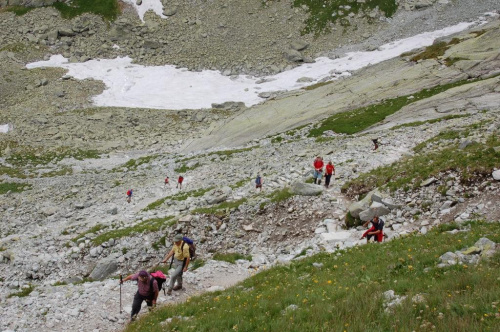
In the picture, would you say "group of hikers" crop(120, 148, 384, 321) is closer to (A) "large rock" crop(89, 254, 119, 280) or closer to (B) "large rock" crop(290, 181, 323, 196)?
(B) "large rock" crop(290, 181, 323, 196)

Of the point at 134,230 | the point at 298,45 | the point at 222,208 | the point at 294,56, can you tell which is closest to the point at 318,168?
the point at 222,208

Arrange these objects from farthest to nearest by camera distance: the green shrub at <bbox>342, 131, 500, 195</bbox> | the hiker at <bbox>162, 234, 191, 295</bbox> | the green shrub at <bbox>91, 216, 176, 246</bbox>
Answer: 1. the green shrub at <bbox>91, 216, 176, 246</bbox>
2. the green shrub at <bbox>342, 131, 500, 195</bbox>
3. the hiker at <bbox>162, 234, 191, 295</bbox>

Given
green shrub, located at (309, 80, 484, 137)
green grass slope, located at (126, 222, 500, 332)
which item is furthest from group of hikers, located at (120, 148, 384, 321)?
green shrub, located at (309, 80, 484, 137)

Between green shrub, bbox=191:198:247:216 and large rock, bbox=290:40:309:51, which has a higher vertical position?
large rock, bbox=290:40:309:51

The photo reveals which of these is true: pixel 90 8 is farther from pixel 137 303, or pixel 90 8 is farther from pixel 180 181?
pixel 137 303

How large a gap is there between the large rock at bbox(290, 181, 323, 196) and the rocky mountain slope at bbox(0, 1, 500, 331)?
0.07 m

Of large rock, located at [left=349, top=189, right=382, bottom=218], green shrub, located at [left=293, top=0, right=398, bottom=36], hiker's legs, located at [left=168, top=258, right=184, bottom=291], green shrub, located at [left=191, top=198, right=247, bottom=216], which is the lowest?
green shrub, located at [left=191, top=198, right=247, bottom=216]

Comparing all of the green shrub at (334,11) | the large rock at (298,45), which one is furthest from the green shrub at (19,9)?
the green shrub at (334,11)

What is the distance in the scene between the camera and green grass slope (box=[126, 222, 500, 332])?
7484 mm

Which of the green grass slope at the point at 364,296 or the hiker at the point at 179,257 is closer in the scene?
the green grass slope at the point at 364,296

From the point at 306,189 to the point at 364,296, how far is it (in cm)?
1460

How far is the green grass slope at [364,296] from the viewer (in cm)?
748

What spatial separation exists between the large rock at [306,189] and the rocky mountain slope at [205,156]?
70mm

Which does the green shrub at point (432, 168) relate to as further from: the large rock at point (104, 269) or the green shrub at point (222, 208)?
the large rock at point (104, 269)
